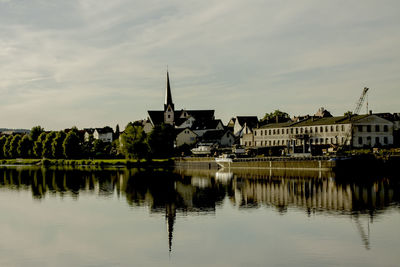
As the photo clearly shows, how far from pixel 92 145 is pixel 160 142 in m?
43.9

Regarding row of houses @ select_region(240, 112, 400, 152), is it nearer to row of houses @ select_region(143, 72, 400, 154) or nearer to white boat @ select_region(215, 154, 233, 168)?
row of houses @ select_region(143, 72, 400, 154)

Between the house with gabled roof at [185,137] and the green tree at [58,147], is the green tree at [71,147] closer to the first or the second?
the green tree at [58,147]

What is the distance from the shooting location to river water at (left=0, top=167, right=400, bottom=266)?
3297 cm

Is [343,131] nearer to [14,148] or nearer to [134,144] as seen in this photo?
[134,144]

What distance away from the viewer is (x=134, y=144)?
148m

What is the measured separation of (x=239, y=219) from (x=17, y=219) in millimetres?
18776

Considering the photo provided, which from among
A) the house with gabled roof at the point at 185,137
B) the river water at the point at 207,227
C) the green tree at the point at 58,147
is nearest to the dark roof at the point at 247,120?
the house with gabled roof at the point at 185,137

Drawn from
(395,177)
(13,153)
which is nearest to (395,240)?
(395,177)

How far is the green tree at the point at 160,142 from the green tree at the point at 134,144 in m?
2.05

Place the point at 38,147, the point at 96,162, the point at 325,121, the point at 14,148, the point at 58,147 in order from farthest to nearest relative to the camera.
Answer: the point at 14,148, the point at 38,147, the point at 58,147, the point at 96,162, the point at 325,121

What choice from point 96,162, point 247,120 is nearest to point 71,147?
point 96,162

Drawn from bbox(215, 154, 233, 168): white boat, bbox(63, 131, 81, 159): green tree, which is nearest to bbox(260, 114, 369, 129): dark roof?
bbox(215, 154, 233, 168): white boat

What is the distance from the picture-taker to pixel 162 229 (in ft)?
137

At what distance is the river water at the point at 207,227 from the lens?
108 ft
